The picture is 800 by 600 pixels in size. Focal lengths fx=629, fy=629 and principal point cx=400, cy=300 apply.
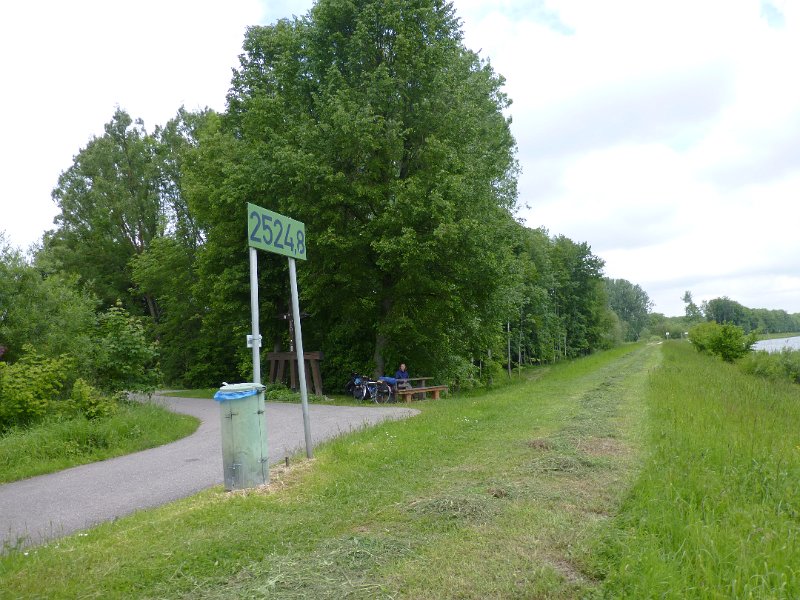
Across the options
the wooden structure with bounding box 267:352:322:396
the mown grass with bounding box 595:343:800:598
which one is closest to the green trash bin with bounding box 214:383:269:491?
the mown grass with bounding box 595:343:800:598

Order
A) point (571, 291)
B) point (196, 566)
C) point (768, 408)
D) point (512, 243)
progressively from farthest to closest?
point (571, 291)
point (512, 243)
point (768, 408)
point (196, 566)

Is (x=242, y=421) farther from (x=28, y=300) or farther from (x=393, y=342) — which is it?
(x=393, y=342)

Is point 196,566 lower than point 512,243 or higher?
lower

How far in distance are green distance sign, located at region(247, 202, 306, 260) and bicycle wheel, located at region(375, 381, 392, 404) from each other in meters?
11.4

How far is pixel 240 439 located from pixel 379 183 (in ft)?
44.6

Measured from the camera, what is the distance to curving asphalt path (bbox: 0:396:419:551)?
594cm

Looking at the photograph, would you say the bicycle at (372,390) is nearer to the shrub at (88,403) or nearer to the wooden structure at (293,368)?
the wooden structure at (293,368)

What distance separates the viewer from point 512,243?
21.1 metres

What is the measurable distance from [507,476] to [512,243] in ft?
50.1

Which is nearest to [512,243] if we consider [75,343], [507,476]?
[75,343]

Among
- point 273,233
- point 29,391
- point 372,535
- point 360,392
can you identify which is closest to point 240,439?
point 372,535

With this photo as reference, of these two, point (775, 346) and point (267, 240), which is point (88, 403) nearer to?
point (267, 240)

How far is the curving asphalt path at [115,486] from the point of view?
5941 millimetres

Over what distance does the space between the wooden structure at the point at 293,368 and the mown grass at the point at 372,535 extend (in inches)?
459
